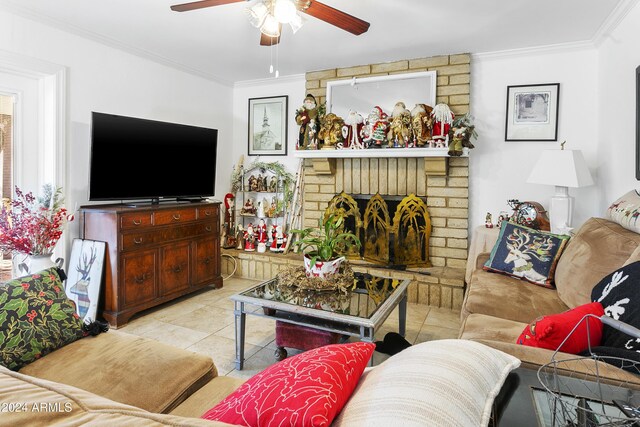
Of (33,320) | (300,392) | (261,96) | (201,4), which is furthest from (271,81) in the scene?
(300,392)

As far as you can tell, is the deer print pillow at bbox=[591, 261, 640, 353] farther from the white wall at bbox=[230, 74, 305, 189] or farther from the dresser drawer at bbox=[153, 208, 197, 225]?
the white wall at bbox=[230, 74, 305, 189]

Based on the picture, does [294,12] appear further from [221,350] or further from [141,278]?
[141,278]

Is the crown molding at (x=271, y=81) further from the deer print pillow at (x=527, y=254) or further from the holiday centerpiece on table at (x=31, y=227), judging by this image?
the deer print pillow at (x=527, y=254)

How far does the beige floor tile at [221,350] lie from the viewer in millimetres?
2512

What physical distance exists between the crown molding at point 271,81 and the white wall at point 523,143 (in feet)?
6.46

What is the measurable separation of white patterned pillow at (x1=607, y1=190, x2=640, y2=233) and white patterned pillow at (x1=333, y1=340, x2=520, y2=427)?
180 cm

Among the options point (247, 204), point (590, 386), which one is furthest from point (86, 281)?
point (590, 386)

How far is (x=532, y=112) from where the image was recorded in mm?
3641

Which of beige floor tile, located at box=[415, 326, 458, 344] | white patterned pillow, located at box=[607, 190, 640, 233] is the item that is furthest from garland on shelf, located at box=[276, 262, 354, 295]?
white patterned pillow, located at box=[607, 190, 640, 233]

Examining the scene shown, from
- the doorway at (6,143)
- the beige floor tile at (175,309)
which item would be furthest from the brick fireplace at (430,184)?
the doorway at (6,143)

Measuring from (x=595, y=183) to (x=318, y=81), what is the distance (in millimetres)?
2970

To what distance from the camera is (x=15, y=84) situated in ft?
9.81

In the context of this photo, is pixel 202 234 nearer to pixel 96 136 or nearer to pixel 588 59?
pixel 96 136

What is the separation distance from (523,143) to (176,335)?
11.7 ft
